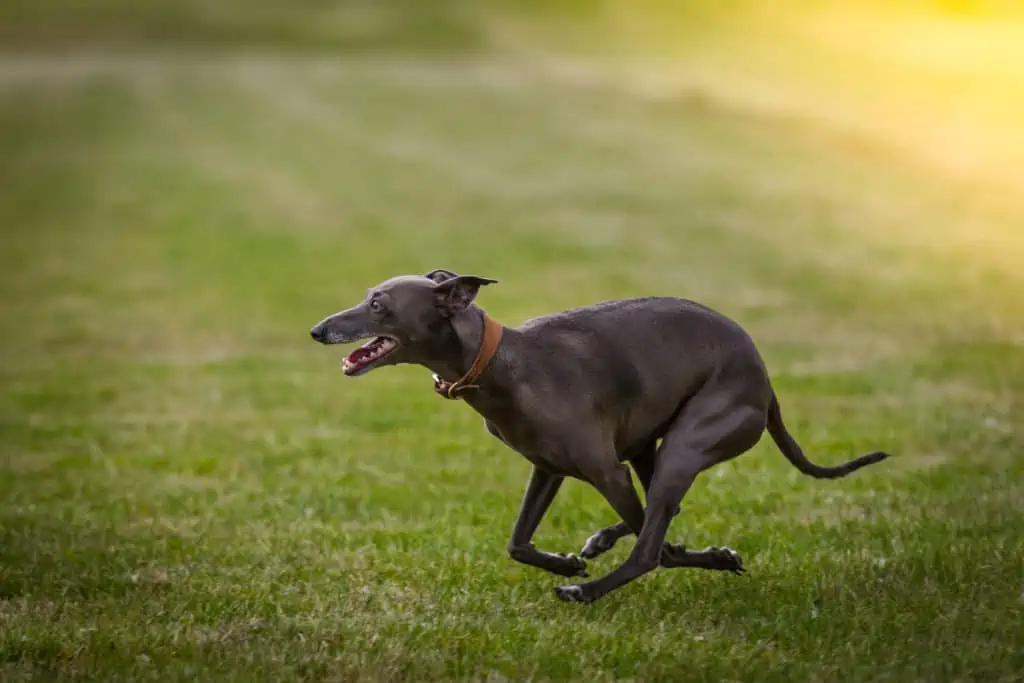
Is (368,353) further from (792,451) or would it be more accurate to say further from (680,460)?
(792,451)

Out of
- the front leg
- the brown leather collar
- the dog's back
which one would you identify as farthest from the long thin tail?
the brown leather collar

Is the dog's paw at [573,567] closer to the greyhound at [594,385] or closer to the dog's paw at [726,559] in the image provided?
the greyhound at [594,385]

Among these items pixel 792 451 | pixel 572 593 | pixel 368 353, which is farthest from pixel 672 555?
pixel 368 353

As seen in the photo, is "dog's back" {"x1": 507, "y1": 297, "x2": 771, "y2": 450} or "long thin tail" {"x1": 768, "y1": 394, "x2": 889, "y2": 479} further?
"long thin tail" {"x1": 768, "y1": 394, "x2": 889, "y2": 479}

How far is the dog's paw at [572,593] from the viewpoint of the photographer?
752 centimetres

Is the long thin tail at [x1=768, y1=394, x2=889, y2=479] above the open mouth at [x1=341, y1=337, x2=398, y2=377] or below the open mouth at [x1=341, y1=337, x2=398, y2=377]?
below

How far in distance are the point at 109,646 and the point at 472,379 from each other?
205 cm

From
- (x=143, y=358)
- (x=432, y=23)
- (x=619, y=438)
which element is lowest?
(x=143, y=358)

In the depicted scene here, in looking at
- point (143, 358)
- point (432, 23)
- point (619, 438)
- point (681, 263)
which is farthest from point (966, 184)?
point (432, 23)

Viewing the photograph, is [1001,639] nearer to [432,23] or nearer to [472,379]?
[472,379]

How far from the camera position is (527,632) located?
716 centimetres

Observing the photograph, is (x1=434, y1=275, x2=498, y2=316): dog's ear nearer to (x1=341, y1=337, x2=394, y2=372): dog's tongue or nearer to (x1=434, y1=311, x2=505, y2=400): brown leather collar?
(x1=434, y1=311, x2=505, y2=400): brown leather collar

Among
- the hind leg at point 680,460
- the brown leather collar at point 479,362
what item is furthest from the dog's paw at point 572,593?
the brown leather collar at point 479,362

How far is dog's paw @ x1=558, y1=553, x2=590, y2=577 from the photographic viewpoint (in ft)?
26.1
